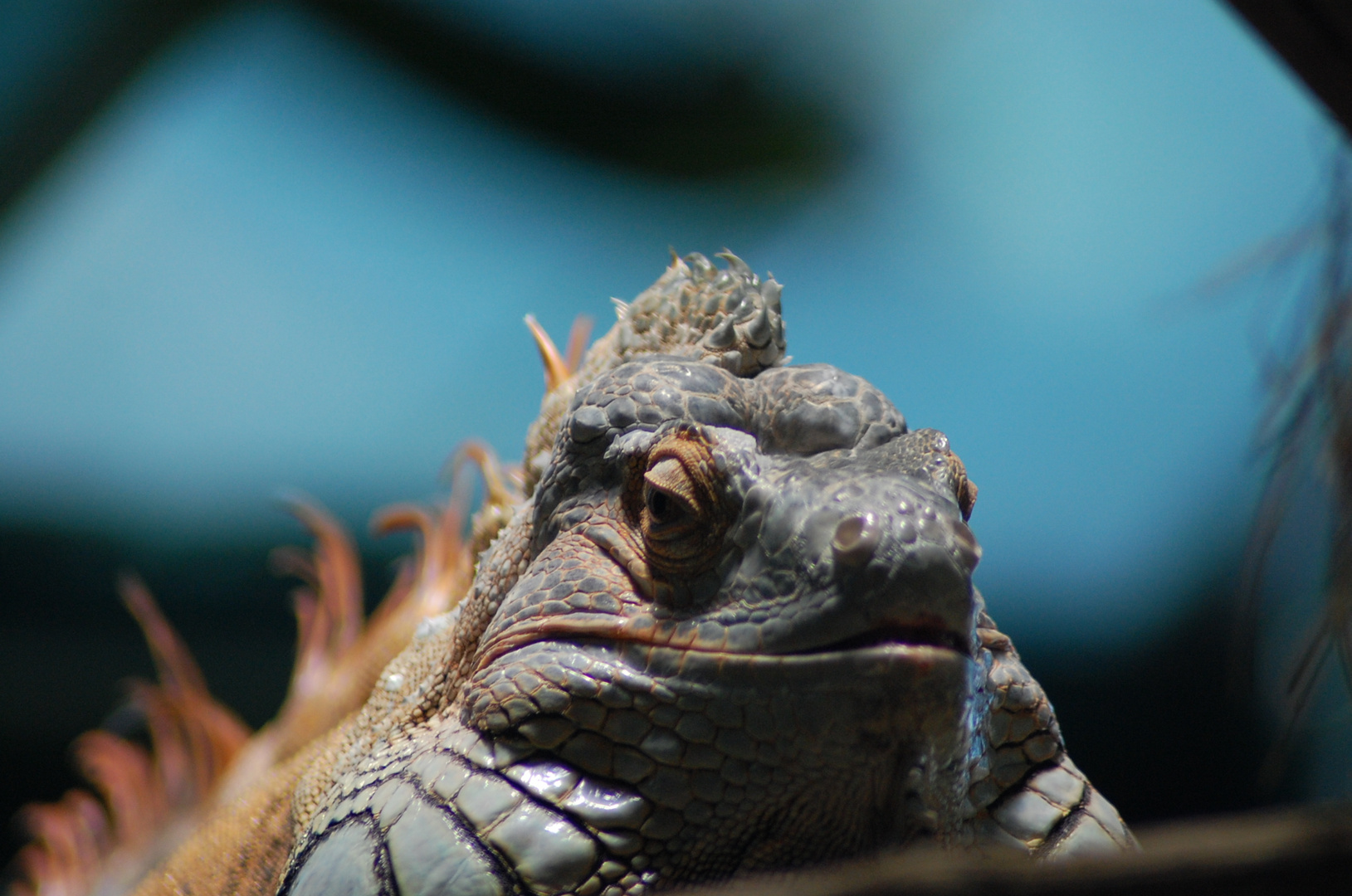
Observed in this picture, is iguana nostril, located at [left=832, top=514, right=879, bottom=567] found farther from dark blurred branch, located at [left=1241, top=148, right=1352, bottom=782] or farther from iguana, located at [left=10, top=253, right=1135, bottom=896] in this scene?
dark blurred branch, located at [left=1241, top=148, right=1352, bottom=782]

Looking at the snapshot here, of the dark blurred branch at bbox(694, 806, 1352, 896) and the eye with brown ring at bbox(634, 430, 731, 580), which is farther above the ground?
the eye with brown ring at bbox(634, 430, 731, 580)

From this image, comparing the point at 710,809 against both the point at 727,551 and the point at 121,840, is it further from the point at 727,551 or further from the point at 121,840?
the point at 121,840

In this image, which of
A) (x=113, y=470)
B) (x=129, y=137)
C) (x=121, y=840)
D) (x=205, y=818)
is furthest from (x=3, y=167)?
(x=205, y=818)

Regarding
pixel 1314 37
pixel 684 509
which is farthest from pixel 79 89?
pixel 1314 37

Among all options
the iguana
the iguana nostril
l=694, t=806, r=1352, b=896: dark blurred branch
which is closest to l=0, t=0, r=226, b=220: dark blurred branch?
the iguana

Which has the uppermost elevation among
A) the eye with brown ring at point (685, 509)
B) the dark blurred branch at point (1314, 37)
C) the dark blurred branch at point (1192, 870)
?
the dark blurred branch at point (1314, 37)

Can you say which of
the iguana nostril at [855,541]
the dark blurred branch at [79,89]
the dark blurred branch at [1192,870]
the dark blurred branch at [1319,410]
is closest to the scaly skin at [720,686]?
the iguana nostril at [855,541]

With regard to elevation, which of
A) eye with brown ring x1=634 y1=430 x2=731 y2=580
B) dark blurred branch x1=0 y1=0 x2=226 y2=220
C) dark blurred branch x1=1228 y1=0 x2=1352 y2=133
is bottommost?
eye with brown ring x1=634 y1=430 x2=731 y2=580

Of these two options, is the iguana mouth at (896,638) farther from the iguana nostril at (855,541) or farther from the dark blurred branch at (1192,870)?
the dark blurred branch at (1192,870)
